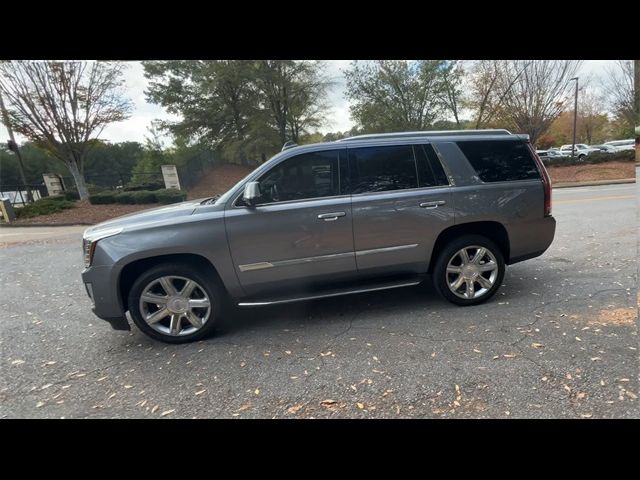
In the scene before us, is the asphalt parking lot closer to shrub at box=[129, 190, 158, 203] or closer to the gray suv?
the gray suv

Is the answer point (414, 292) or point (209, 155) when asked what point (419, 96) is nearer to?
point (209, 155)

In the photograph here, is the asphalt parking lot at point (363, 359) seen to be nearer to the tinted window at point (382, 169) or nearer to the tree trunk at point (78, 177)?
the tinted window at point (382, 169)

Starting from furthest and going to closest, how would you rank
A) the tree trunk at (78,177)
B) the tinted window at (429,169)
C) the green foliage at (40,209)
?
the tree trunk at (78,177) < the green foliage at (40,209) < the tinted window at (429,169)

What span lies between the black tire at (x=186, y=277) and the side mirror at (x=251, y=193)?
2.87 ft

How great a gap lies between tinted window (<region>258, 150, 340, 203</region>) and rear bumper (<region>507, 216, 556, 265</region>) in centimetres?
215

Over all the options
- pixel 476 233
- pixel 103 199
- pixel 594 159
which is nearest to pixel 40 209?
pixel 103 199

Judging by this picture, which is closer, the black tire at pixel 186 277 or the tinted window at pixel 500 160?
the black tire at pixel 186 277

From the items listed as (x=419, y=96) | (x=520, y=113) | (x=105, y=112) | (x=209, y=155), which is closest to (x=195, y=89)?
(x=209, y=155)

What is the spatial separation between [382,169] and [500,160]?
1394 millimetres

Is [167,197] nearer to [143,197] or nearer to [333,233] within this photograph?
[143,197]

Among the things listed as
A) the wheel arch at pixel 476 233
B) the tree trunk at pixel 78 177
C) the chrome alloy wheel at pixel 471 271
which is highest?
the tree trunk at pixel 78 177

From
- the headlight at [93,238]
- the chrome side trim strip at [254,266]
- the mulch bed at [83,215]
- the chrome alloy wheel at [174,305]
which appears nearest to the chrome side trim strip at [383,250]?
the chrome side trim strip at [254,266]

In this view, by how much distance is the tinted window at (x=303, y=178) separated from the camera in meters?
3.38

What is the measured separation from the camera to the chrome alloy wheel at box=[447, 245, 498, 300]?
368 cm
